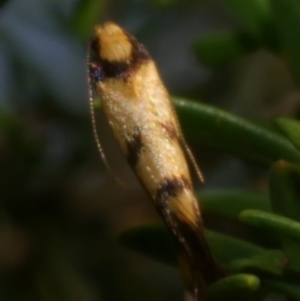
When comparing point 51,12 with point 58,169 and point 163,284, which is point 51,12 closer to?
point 58,169

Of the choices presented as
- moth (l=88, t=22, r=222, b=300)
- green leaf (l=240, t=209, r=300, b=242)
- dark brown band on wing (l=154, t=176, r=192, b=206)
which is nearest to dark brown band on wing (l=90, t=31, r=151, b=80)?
moth (l=88, t=22, r=222, b=300)

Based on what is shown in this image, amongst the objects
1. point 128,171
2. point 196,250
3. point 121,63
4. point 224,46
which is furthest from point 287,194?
point 128,171

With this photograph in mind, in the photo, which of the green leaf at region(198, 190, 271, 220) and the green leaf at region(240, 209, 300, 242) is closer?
the green leaf at region(240, 209, 300, 242)

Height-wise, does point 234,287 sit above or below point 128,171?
above

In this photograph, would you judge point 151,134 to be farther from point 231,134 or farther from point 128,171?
point 128,171

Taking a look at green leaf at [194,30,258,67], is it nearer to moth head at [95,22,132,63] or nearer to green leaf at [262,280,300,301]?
moth head at [95,22,132,63]

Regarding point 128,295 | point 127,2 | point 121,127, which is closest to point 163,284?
point 128,295
